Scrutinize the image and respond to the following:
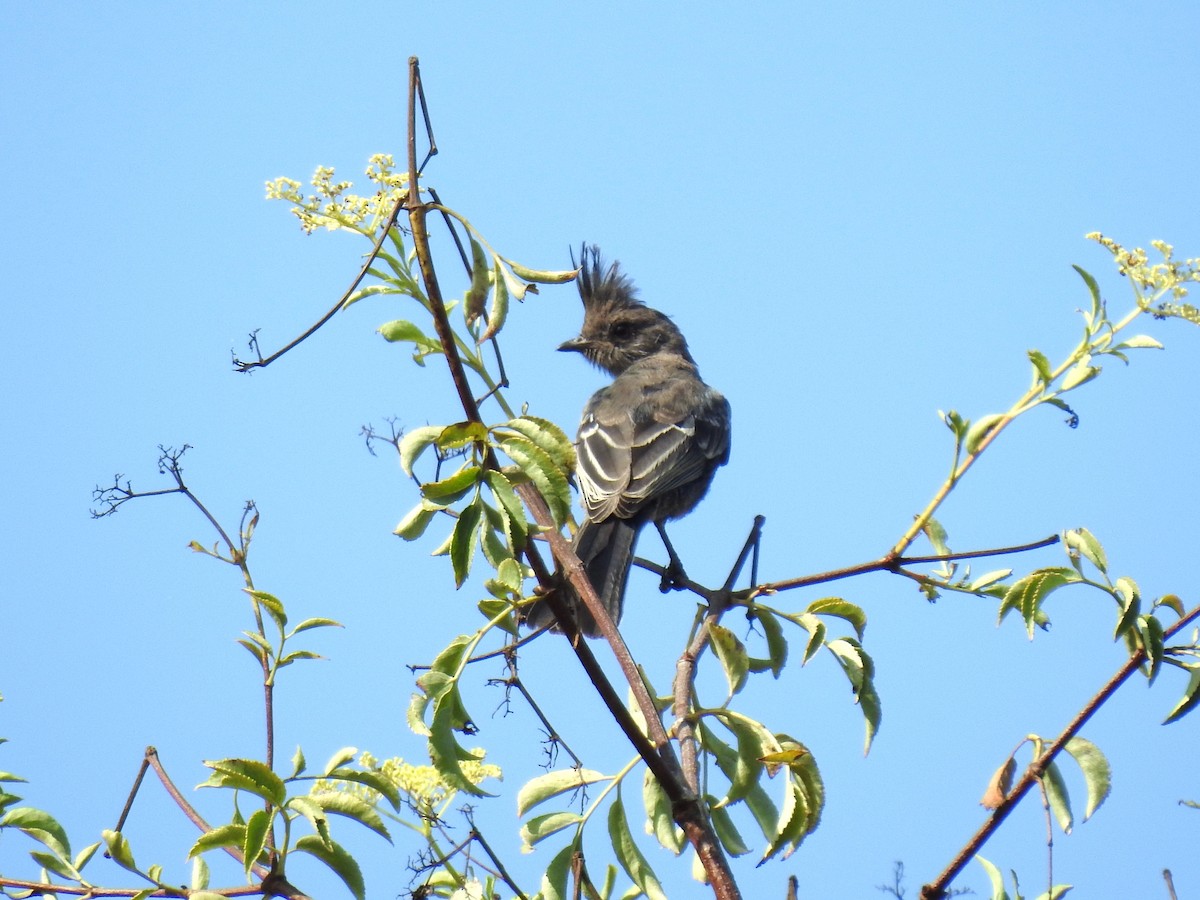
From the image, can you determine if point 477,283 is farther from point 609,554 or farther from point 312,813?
point 609,554

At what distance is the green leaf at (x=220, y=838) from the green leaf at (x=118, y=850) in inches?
6.3

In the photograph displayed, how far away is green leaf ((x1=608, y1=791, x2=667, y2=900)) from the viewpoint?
2.31 meters

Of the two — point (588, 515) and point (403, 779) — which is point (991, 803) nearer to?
point (403, 779)

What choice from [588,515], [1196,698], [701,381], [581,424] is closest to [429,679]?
[1196,698]

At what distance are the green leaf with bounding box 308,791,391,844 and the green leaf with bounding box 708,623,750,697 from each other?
28.1 inches

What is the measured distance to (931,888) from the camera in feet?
5.78

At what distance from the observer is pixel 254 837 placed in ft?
Result: 6.54

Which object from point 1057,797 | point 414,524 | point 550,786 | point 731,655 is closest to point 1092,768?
point 1057,797

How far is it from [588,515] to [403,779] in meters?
2.68

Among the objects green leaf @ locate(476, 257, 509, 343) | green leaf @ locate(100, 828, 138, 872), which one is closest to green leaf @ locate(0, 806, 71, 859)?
green leaf @ locate(100, 828, 138, 872)

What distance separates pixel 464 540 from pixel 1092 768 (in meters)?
1.13

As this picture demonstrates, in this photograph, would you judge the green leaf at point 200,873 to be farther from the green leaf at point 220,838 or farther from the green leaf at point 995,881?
the green leaf at point 995,881

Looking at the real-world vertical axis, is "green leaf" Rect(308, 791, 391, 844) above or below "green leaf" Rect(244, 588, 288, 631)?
below

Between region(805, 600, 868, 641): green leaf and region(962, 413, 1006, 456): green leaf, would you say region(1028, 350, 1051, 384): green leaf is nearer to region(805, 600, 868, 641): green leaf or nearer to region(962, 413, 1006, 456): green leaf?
region(962, 413, 1006, 456): green leaf
